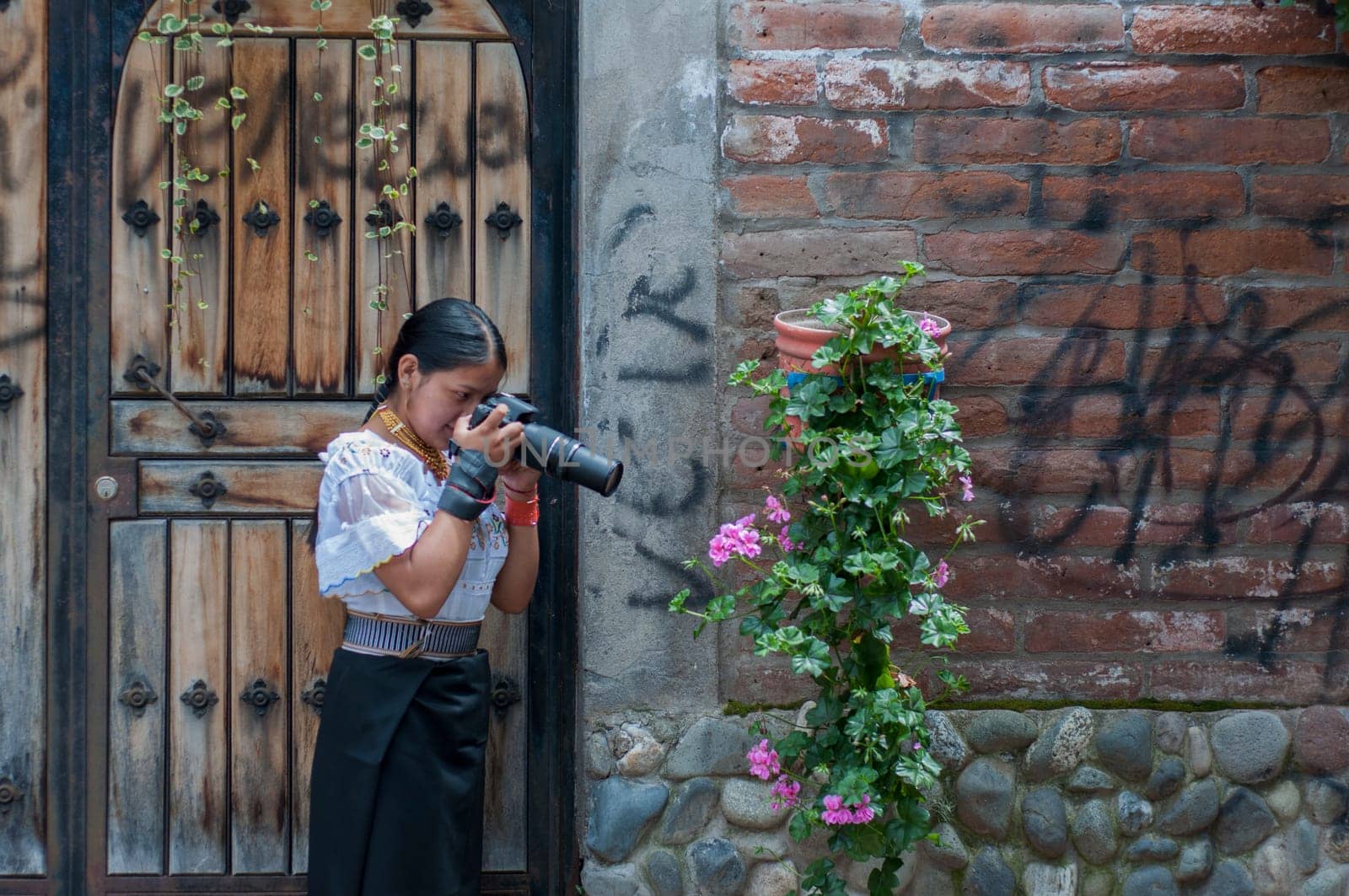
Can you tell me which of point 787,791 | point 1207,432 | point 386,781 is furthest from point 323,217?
point 1207,432

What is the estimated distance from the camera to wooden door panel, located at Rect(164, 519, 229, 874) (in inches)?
108

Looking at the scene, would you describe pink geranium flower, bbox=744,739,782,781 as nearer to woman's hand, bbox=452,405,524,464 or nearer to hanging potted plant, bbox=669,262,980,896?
hanging potted plant, bbox=669,262,980,896

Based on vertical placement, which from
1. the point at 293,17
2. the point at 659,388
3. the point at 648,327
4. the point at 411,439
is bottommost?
the point at 411,439

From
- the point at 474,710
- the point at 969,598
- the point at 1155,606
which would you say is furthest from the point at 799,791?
the point at 1155,606

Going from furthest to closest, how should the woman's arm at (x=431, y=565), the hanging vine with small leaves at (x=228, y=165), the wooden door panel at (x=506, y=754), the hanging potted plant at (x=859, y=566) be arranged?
the wooden door panel at (x=506, y=754)
the hanging vine with small leaves at (x=228, y=165)
the hanging potted plant at (x=859, y=566)
the woman's arm at (x=431, y=565)

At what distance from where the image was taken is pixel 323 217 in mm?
2723

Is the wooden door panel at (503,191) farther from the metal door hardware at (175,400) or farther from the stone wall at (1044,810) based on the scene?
the stone wall at (1044,810)

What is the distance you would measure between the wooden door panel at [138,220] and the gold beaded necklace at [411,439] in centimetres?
88

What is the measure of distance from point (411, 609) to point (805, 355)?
87 cm

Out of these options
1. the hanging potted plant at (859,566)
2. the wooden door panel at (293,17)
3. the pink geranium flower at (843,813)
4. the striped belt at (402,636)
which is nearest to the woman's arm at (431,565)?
the striped belt at (402,636)

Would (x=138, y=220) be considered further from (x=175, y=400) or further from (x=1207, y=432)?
(x=1207, y=432)

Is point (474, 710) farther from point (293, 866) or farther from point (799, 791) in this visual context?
point (293, 866)

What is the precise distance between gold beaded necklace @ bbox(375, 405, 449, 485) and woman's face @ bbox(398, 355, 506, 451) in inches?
0.5

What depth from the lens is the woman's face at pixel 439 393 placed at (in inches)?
84.4
